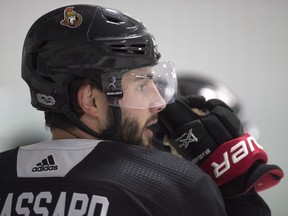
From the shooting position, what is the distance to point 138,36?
97 cm

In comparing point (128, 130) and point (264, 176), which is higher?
point (128, 130)

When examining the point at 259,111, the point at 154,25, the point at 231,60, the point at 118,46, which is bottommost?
the point at 259,111

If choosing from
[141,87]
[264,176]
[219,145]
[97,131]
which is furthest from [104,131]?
[264,176]

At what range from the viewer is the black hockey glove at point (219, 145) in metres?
1.06

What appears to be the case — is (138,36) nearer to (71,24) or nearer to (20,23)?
(71,24)

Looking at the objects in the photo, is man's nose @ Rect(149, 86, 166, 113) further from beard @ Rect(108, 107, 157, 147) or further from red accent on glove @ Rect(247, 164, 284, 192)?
red accent on glove @ Rect(247, 164, 284, 192)

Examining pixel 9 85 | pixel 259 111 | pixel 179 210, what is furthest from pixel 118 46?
pixel 259 111

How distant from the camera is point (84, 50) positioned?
94cm

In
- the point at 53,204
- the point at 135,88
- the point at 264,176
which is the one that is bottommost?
the point at 264,176

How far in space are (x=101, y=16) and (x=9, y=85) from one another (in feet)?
3.18

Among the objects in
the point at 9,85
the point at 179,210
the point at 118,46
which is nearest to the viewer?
the point at 179,210

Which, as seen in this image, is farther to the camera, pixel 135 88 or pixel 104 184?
pixel 135 88

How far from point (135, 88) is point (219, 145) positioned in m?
0.26

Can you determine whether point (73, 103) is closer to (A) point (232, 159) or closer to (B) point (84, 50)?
(B) point (84, 50)
